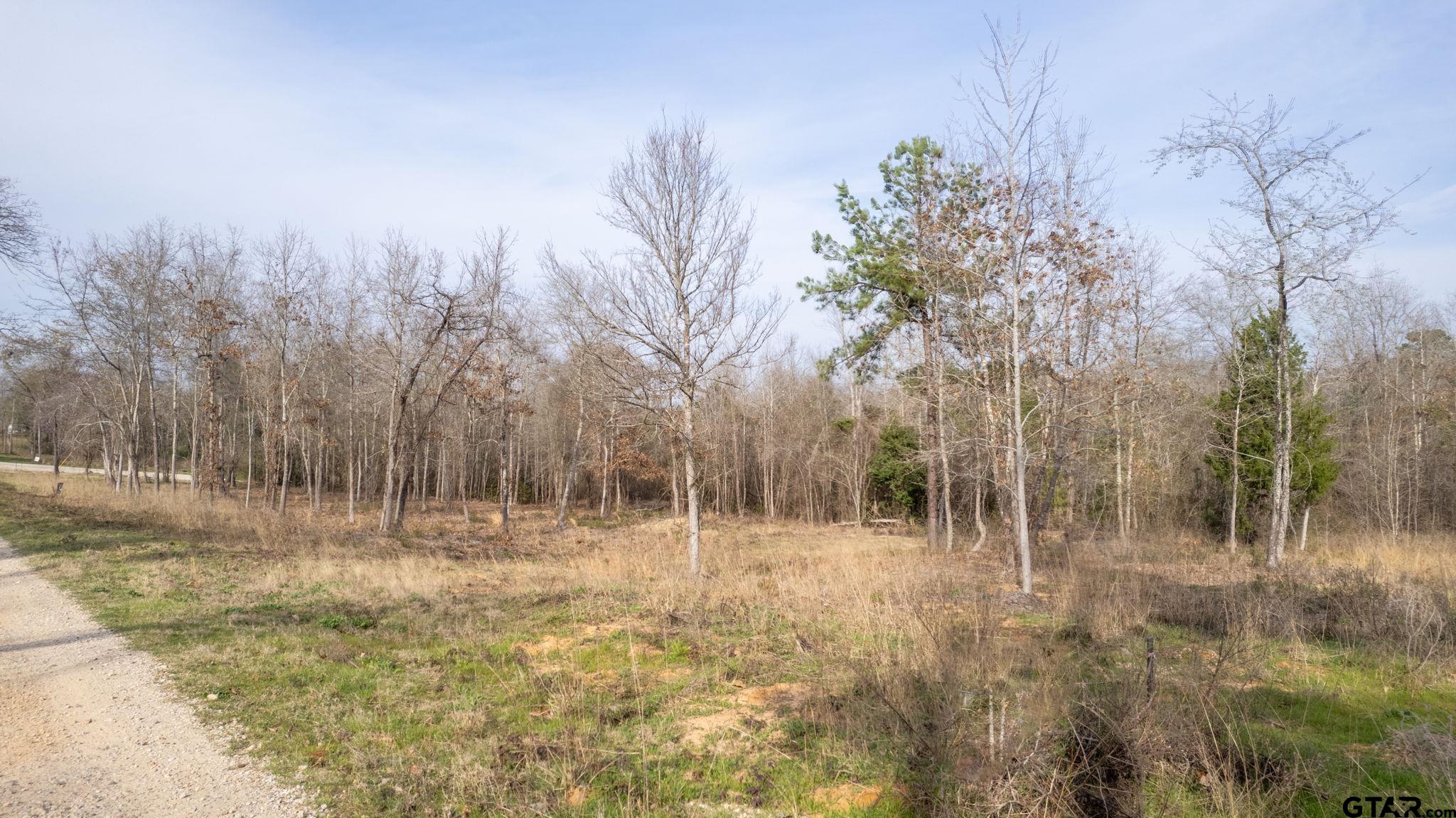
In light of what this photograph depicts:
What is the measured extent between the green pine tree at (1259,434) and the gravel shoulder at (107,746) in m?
20.5

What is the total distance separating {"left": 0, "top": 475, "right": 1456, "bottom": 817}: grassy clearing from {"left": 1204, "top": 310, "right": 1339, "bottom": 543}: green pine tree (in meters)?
5.77

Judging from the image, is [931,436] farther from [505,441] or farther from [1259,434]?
[505,441]

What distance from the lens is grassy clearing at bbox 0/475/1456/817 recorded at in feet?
14.4

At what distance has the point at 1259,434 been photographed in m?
19.1

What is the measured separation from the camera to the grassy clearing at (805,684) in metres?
4.38

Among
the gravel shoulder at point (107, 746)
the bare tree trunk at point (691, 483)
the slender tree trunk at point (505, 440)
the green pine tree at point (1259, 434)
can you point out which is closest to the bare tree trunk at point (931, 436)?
the bare tree trunk at point (691, 483)

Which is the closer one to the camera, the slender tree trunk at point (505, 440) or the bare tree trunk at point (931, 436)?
the bare tree trunk at point (931, 436)

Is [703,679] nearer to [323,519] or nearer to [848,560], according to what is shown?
[848,560]

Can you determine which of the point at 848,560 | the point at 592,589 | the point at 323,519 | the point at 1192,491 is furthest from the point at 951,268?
the point at 323,519

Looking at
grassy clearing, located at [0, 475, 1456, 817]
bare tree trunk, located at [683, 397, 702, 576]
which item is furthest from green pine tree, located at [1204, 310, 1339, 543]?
bare tree trunk, located at [683, 397, 702, 576]

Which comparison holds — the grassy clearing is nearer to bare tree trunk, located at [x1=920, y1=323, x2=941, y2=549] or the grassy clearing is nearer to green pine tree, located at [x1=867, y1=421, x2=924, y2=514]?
bare tree trunk, located at [x1=920, y1=323, x2=941, y2=549]

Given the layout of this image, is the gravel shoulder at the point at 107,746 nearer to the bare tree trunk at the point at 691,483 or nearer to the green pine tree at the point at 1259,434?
the bare tree trunk at the point at 691,483

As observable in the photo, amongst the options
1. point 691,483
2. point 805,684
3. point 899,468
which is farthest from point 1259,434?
point 805,684

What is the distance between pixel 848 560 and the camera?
13.7 meters
